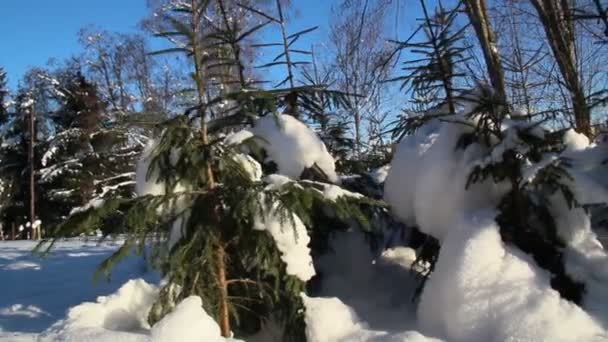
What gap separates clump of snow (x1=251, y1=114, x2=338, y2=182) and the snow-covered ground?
1.31m

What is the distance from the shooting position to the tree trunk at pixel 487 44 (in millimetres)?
4590

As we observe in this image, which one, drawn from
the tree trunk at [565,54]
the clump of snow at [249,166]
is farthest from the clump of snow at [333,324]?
the tree trunk at [565,54]

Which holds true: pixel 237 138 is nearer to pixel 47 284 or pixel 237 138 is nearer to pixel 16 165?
pixel 47 284

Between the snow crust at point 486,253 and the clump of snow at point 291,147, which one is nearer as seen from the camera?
the snow crust at point 486,253

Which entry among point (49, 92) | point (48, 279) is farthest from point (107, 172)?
point (48, 279)

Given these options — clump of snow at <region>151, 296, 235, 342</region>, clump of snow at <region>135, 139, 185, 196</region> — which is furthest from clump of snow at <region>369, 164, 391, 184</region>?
clump of snow at <region>151, 296, 235, 342</region>

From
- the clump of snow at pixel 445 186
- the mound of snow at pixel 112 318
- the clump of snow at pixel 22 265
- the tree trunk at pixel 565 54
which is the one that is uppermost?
the tree trunk at pixel 565 54

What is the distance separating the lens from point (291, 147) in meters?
3.45

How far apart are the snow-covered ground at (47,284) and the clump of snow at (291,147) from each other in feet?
4.31

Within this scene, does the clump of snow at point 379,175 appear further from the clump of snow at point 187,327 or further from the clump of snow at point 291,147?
the clump of snow at point 187,327

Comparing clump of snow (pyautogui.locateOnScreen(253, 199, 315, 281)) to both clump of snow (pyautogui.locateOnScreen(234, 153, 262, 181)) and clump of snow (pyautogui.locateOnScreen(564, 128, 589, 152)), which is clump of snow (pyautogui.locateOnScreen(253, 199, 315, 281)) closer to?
clump of snow (pyautogui.locateOnScreen(234, 153, 262, 181))

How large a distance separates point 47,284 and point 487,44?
4.80 meters

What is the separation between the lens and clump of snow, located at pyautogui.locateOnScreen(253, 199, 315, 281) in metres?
2.64

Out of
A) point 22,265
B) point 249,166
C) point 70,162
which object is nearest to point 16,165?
point 70,162
